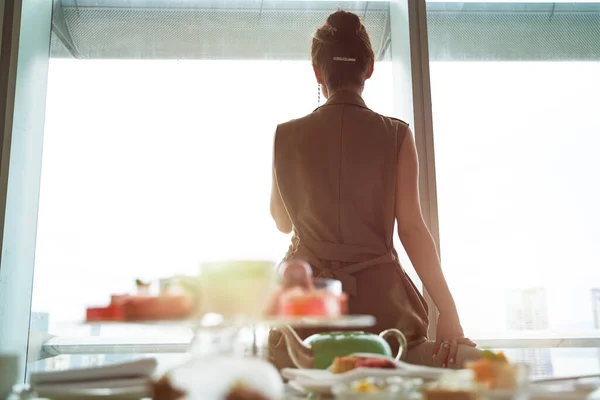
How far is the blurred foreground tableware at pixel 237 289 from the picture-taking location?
0.70 meters

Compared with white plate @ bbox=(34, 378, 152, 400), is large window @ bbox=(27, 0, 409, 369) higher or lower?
higher

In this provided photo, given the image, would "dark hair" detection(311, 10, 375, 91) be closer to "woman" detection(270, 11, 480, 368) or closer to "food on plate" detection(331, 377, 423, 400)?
"woman" detection(270, 11, 480, 368)

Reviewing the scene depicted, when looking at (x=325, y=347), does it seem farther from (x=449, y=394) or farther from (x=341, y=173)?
(x=341, y=173)

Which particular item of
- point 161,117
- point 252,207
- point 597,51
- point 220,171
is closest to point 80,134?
point 161,117

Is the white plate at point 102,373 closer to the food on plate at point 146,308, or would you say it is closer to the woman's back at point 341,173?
the food on plate at point 146,308

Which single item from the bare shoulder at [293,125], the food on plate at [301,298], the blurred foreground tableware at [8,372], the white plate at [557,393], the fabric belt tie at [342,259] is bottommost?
the blurred foreground tableware at [8,372]

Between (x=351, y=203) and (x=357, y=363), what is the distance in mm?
678

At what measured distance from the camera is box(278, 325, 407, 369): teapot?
100cm

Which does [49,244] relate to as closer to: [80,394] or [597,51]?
[80,394]

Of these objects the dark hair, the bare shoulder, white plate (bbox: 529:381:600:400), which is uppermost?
the dark hair

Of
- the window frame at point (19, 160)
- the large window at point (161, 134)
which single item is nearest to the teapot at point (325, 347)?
the large window at point (161, 134)

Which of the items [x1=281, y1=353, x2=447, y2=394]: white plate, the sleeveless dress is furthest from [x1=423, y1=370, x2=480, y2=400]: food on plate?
the sleeveless dress

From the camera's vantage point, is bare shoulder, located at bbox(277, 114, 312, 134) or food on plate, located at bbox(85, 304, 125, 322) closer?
food on plate, located at bbox(85, 304, 125, 322)

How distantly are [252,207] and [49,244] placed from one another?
756mm
